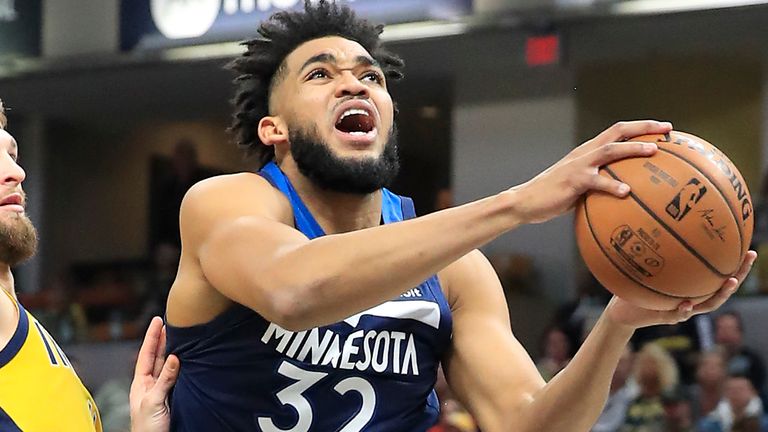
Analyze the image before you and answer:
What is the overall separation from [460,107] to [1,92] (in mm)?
3739

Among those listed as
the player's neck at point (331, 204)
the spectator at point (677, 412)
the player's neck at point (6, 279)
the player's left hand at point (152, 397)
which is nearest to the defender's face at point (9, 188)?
the player's neck at point (6, 279)

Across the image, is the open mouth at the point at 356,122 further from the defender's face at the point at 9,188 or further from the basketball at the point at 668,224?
the defender's face at the point at 9,188

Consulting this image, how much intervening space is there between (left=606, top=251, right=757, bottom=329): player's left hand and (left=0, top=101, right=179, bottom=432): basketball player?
1055 mm

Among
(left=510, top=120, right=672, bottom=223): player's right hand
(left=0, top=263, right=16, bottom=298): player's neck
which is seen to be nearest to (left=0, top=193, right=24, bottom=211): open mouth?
(left=0, top=263, right=16, bottom=298): player's neck

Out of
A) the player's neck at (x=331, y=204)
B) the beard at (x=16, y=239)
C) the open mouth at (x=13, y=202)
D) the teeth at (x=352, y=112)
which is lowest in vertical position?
the beard at (x=16, y=239)

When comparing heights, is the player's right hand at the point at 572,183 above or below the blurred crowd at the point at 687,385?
above

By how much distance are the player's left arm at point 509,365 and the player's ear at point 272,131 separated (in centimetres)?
52

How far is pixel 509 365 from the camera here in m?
3.11

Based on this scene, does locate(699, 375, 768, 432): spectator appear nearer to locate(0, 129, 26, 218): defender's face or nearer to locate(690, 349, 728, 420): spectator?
locate(690, 349, 728, 420): spectator

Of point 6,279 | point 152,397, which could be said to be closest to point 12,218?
point 6,279

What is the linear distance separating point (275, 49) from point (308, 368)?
0.79 metres

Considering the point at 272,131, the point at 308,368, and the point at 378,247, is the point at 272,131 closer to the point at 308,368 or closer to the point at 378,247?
the point at 308,368

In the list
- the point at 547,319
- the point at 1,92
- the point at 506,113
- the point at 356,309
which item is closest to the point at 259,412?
the point at 356,309

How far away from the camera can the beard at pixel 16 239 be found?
3.18m
